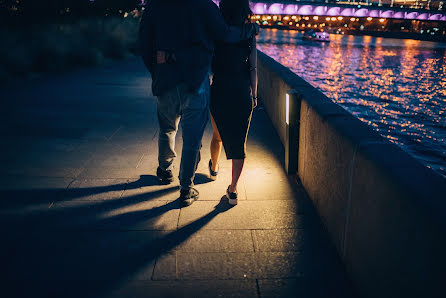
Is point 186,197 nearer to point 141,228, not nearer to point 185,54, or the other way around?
point 141,228

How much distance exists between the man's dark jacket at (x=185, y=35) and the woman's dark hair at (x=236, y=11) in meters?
0.10

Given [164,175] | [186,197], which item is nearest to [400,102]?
[164,175]

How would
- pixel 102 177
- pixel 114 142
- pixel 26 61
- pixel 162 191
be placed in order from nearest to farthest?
pixel 162 191 < pixel 102 177 < pixel 114 142 < pixel 26 61

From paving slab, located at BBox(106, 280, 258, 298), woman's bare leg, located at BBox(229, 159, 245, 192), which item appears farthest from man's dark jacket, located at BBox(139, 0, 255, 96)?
paving slab, located at BBox(106, 280, 258, 298)

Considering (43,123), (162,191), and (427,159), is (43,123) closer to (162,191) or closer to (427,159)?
(162,191)

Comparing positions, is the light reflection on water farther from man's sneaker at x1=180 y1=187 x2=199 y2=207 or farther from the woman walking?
man's sneaker at x1=180 y1=187 x2=199 y2=207

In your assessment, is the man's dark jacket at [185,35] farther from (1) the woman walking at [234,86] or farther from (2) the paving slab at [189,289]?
(2) the paving slab at [189,289]

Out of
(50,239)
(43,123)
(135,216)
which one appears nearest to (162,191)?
(135,216)

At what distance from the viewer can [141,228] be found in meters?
2.90

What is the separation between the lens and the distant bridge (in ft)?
222

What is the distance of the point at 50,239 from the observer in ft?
8.90

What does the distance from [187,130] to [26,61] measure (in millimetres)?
9339

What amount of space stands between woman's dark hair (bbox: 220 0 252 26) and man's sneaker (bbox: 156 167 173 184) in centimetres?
175

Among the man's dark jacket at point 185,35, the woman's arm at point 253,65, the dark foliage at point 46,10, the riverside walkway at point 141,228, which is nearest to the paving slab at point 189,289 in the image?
the riverside walkway at point 141,228
